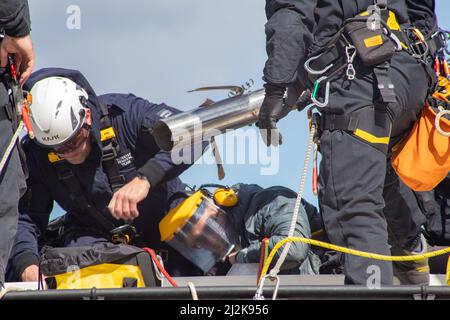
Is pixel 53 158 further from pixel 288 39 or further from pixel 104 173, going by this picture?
pixel 288 39

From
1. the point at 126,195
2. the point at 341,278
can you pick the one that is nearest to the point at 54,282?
the point at 126,195

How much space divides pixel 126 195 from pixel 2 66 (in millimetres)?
2087

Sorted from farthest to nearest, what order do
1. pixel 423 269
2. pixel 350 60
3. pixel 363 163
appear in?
1. pixel 423 269
2. pixel 350 60
3. pixel 363 163

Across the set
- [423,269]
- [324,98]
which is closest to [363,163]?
[324,98]

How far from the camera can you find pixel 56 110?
6867mm

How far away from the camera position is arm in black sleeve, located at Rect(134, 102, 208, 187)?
22.7ft

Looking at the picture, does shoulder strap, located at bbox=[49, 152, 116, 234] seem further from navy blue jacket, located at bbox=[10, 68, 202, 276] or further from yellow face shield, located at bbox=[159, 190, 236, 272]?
yellow face shield, located at bbox=[159, 190, 236, 272]

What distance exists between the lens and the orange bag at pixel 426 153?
17.3 feet

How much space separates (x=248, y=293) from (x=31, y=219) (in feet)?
9.90

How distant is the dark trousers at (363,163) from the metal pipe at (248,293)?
42 centimetres

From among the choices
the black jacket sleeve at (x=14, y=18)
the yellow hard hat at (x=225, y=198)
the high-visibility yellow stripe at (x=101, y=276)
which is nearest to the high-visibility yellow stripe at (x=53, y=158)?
the yellow hard hat at (x=225, y=198)

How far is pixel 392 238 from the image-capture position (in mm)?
5879

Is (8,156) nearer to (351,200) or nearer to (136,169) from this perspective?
(351,200)

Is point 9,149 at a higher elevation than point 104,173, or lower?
higher
